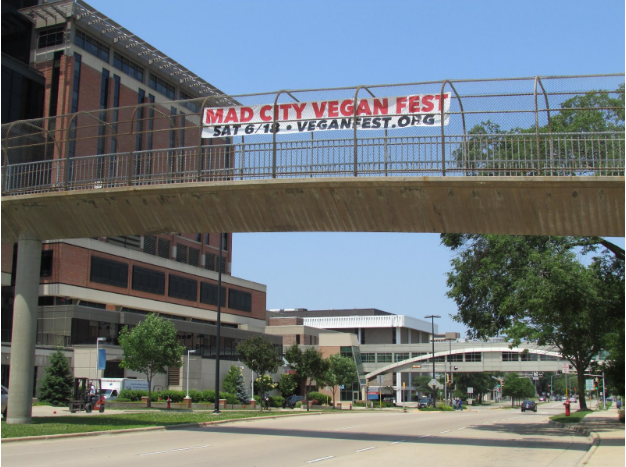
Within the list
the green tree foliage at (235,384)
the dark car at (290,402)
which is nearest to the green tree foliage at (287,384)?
the dark car at (290,402)

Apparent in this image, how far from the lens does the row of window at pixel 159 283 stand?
61.2 m

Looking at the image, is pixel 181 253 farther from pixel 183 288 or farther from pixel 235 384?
pixel 235 384

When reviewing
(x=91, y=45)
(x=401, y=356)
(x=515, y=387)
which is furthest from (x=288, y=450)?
→ (x=515, y=387)

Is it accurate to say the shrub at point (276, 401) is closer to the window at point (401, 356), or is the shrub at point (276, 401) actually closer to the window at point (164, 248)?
the window at point (164, 248)

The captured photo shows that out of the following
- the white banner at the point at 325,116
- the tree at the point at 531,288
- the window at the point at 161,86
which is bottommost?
the tree at the point at 531,288

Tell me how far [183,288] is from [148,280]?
21.9ft

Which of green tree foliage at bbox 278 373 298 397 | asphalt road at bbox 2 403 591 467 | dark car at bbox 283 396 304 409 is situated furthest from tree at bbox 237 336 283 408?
asphalt road at bbox 2 403 591 467

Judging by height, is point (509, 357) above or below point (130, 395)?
above

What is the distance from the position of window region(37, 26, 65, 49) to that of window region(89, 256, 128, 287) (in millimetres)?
22376

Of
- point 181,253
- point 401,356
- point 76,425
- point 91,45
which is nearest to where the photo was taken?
point 76,425

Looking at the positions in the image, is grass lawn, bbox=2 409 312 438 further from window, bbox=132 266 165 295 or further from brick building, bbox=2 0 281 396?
window, bbox=132 266 165 295

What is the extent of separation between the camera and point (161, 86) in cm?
7669

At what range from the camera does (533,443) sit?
2173cm

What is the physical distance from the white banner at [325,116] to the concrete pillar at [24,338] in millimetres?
8581
